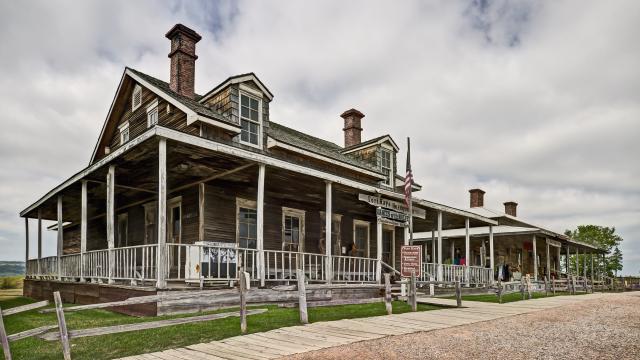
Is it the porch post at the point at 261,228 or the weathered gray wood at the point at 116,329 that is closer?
the weathered gray wood at the point at 116,329

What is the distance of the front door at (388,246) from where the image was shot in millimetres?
22608

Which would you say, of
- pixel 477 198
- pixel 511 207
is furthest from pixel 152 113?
pixel 511 207

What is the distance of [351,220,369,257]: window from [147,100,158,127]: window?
9.16 m

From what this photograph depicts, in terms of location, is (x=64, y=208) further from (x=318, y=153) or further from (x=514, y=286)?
(x=514, y=286)

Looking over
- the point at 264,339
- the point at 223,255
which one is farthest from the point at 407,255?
the point at 264,339

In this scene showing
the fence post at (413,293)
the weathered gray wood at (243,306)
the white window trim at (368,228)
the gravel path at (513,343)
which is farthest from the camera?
the white window trim at (368,228)

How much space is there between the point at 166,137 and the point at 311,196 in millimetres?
8252

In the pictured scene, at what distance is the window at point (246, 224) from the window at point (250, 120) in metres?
2.12

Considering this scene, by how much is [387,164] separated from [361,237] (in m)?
3.79

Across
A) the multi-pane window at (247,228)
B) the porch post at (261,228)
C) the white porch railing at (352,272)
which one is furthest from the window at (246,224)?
the porch post at (261,228)

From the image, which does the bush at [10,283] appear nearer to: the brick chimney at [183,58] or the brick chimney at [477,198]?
the brick chimney at [183,58]

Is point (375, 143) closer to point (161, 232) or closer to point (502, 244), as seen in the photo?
point (161, 232)

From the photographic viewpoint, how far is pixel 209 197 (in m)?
15.2

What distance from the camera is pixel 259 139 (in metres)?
16.8
